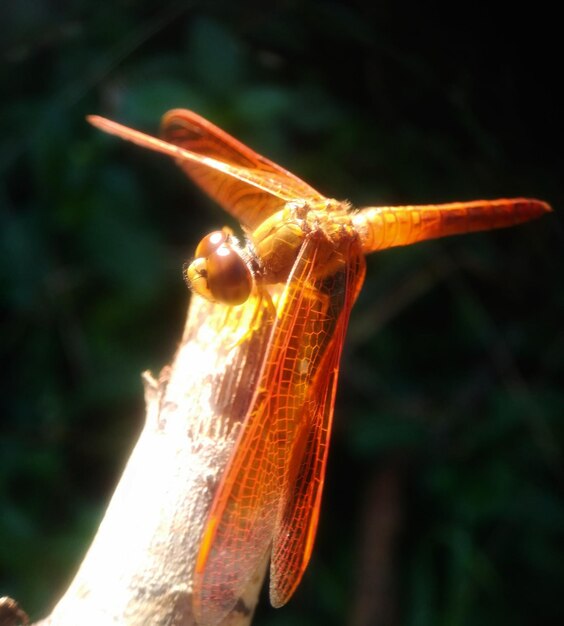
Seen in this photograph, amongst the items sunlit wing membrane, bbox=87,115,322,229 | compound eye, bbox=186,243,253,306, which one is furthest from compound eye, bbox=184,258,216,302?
sunlit wing membrane, bbox=87,115,322,229

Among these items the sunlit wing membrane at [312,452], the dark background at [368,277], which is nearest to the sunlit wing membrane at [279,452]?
the sunlit wing membrane at [312,452]

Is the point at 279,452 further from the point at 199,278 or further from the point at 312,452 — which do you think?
the point at 199,278

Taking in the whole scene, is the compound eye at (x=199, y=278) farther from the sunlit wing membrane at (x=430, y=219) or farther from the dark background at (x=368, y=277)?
the dark background at (x=368, y=277)

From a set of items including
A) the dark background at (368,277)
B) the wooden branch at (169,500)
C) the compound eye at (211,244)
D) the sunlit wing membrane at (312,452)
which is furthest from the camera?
the dark background at (368,277)

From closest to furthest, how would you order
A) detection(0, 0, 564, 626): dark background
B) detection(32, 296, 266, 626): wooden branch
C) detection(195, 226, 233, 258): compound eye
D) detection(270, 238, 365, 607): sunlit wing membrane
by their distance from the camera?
detection(32, 296, 266, 626): wooden branch → detection(270, 238, 365, 607): sunlit wing membrane → detection(195, 226, 233, 258): compound eye → detection(0, 0, 564, 626): dark background

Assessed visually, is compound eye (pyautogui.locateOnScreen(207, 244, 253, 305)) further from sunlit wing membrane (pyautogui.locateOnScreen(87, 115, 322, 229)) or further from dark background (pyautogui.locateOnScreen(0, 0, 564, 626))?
dark background (pyautogui.locateOnScreen(0, 0, 564, 626))

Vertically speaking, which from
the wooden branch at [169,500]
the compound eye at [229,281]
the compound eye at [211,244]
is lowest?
the wooden branch at [169,500]

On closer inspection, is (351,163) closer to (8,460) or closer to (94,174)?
(94,174)

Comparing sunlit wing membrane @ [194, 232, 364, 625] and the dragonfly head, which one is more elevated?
the dragonfly head
